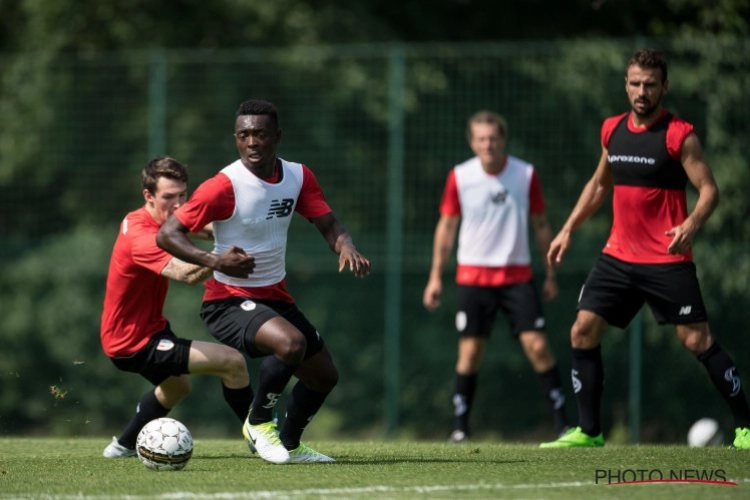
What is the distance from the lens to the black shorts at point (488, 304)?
36.2 feet

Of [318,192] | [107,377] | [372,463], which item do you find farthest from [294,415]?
[107,377]

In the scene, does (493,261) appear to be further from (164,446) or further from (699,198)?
(164,446)

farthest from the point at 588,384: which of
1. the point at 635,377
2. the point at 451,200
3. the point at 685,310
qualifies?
the point at 635,377

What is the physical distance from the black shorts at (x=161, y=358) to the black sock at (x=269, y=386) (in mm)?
793

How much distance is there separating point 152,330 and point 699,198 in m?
3.45

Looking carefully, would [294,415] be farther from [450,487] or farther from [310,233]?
[310,233]

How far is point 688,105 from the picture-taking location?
45.4ft

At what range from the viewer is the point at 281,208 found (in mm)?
7906

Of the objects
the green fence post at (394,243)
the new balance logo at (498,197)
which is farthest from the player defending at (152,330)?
the green fence post at (394,243)

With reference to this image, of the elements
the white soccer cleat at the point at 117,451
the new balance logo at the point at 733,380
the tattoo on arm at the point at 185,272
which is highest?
the tattoo on arm at the point at 185,272

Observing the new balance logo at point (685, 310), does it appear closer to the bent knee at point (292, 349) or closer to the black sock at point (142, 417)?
the bent knee at point (292, 349)

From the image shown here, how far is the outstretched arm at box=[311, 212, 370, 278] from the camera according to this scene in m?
7.64

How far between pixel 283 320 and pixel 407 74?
23.9 feet

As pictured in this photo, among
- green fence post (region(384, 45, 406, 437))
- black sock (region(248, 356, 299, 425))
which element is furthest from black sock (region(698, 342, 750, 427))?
green fence post (region(384, 45, 406, 437))
